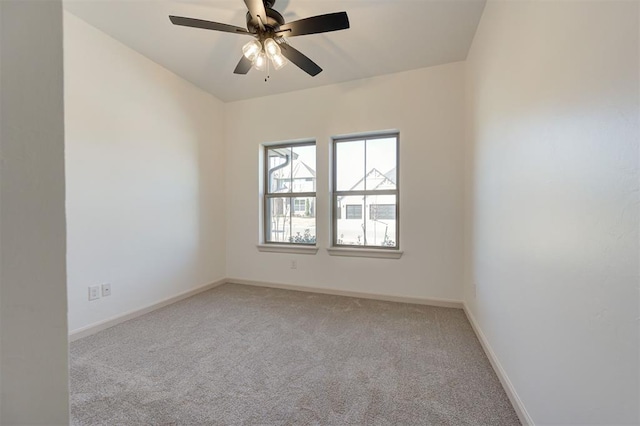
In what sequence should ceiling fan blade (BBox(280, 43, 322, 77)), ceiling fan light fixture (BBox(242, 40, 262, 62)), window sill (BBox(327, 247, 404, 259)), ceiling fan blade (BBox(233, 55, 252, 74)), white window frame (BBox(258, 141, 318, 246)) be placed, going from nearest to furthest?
ceiling fan light fixture (BBox(242, 40, 262, 62)) → ceiling fan blade (BBox(280, 43, 322, 77)) → ceiling fan blade (BBox(233, 55, 252, 74)) → window sill (BBox(327, 247, 404, 259)) → white window frame (BBox(258, 141, 318, 246))

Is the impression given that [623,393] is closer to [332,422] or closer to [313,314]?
[332,422]

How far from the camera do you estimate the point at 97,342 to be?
2.18 m

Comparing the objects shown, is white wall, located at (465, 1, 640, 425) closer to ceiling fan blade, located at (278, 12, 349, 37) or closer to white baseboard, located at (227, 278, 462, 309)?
ceiling fan blade, located at (278, 12, 349, 37)

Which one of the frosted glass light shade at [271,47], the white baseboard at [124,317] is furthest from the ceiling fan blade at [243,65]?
the white baseboard at [124,317]

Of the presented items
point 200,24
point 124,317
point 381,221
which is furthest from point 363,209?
point 124,317

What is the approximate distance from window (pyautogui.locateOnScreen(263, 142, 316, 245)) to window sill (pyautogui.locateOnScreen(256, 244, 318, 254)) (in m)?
0.15

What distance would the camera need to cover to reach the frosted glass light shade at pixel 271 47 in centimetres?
199

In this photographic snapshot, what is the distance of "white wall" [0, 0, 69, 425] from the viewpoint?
44 centimetres

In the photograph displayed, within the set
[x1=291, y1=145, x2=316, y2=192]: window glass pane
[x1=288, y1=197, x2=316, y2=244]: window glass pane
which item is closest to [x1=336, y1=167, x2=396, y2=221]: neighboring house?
[x1=288, y1=197, x2=316, y2=244]: window glass pane

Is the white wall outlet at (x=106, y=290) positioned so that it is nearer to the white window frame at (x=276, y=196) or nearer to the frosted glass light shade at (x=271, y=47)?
the white window frame at (x=276, y=196)

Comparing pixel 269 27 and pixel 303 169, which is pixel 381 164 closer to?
pixel 303 169

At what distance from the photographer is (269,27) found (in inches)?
75.5

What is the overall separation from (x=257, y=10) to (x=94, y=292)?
2717 millimetres

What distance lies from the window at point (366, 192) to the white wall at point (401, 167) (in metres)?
0.17
